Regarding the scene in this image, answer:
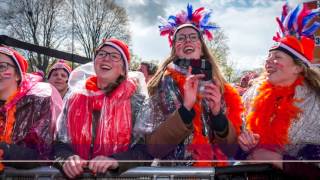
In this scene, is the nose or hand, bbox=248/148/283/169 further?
the nose

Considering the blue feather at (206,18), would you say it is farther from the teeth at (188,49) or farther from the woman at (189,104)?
the teeth at (188,49)

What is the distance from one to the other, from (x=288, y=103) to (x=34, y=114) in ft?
4.42

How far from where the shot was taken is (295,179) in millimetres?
1607

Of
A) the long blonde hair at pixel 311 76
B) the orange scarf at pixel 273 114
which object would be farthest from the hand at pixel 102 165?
the long blonde hair at pixel 311 76

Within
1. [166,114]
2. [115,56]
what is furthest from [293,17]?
[115,56]

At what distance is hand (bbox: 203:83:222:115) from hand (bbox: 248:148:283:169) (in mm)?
270

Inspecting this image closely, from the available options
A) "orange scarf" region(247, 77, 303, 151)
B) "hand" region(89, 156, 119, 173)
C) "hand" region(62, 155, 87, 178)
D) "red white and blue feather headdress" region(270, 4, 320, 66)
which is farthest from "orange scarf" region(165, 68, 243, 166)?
"hand" region(62, 155, 87, 178)

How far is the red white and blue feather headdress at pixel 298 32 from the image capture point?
1979 millimetres

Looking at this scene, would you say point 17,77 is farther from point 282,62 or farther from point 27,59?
point 282,62

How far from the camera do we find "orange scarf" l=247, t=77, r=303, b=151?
1892 mm

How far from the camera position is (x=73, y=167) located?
1603mm

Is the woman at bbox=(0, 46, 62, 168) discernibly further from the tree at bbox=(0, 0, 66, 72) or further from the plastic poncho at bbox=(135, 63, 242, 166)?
the plastic poncho at bbox=(135, 63, 242, 166)

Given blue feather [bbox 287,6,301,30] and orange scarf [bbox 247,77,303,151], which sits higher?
blue feather [bbox 287,6,301,30]

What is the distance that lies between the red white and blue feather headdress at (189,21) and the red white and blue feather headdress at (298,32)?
0.36 m
